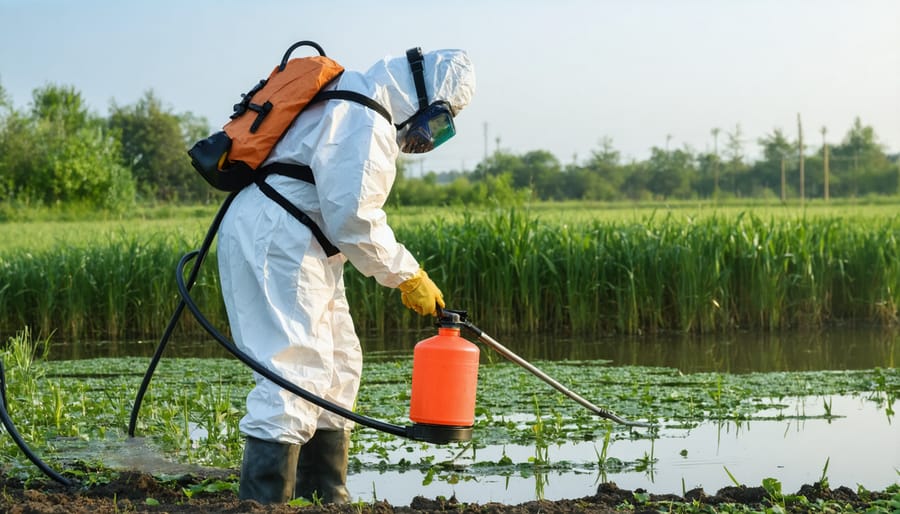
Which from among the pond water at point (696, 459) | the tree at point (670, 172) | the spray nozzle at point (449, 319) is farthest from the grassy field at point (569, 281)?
the tree at point (670, 172)

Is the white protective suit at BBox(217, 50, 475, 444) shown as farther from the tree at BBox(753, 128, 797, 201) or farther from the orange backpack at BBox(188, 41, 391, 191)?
the tree at BBox(753, 128, 797, 201)

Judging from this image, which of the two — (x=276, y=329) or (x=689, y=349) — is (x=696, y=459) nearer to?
(x=276, y=329)

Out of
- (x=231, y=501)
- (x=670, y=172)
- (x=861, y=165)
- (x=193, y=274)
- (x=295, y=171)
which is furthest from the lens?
(x=670, y=172)

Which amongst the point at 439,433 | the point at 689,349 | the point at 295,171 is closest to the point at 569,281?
the point at 689,349

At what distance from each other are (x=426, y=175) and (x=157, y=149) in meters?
14.8

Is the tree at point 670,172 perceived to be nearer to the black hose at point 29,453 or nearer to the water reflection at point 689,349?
the water reflection at point 689,349

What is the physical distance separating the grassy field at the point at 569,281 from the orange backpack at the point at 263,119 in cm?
631

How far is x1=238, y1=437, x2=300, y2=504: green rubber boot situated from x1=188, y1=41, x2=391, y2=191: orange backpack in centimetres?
107

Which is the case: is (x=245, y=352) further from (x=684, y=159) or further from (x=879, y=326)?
(x=684, y=159)

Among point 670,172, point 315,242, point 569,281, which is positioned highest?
point 670,172

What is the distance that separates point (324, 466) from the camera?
4418 mm

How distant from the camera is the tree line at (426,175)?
39156 mm

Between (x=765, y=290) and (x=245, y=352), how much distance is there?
787cm

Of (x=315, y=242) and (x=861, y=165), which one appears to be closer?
(x=315, y=242)
